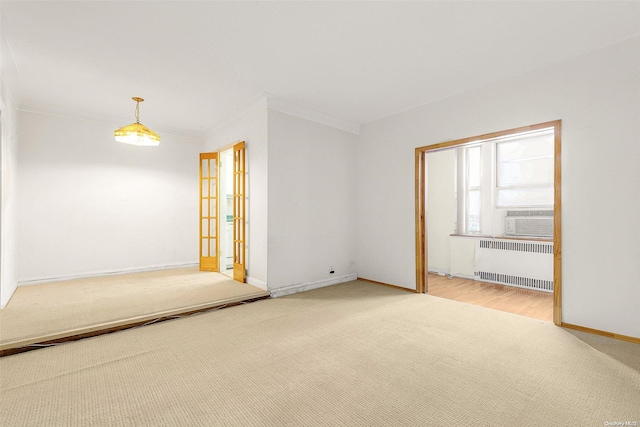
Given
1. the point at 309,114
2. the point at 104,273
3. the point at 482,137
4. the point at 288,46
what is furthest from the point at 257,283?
the point at 482,137

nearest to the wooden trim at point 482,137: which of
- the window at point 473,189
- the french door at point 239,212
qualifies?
the window at point 473,189

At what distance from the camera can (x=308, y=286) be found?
445 cm

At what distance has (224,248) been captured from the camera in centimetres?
552

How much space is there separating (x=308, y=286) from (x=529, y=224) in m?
3.88

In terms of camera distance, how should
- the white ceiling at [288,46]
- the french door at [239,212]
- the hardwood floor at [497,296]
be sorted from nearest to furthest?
the white ceiling at [288,46] → the hardwood floor at [497,296] → the french door at [239,212]

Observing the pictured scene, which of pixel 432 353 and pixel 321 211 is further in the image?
pixel 321 211

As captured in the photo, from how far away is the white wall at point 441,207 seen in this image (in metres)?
5.61

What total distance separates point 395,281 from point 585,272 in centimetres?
227

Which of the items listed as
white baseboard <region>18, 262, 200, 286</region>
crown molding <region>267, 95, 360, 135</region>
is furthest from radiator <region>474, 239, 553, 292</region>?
white baseboard <region>18, 262, 200, 286</region>

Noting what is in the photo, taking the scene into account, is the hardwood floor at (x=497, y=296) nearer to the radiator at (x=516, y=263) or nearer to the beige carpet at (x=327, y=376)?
the radiator at (x=516, y=263)

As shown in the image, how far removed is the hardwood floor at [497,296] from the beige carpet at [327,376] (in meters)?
0.47

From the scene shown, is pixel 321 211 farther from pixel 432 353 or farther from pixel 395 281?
pixel 432 353

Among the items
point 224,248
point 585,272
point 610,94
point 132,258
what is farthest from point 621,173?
point 132,258

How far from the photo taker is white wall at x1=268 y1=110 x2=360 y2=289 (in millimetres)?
4125
